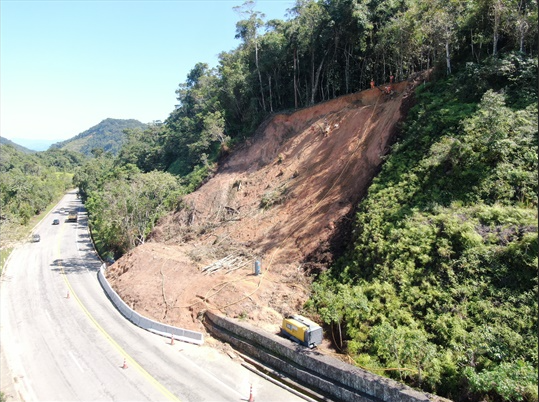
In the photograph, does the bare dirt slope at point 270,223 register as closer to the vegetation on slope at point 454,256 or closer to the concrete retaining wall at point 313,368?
the concrete retaining wall at point 313,368

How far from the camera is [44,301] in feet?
76.3

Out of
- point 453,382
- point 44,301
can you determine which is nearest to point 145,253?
point 44,301

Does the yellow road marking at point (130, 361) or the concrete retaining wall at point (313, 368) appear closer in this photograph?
the concrete retaining wall at point (313, 368)

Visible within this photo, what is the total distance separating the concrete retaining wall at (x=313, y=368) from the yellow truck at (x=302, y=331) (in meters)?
0.29

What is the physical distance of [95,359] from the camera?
53.5ft

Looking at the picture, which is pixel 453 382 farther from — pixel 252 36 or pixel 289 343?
pixel 252 36

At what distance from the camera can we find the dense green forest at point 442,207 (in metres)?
11.9

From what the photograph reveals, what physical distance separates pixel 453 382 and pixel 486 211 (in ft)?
22.3

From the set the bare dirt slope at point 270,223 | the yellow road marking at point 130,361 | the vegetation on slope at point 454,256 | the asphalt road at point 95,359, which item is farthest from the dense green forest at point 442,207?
the yellow road marking at point 130,361

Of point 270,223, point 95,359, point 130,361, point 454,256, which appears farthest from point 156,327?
point 454,256

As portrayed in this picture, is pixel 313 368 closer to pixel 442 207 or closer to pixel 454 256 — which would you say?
pixel 454 256

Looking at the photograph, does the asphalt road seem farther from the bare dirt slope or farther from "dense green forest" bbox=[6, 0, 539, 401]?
"dense green forest" bbox=[6, 0, 539, 401]

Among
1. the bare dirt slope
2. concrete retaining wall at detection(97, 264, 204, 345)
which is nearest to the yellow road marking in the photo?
concrete retaining wall at detection(97, 264, 204, 345)

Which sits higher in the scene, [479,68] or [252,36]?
[252,36]
